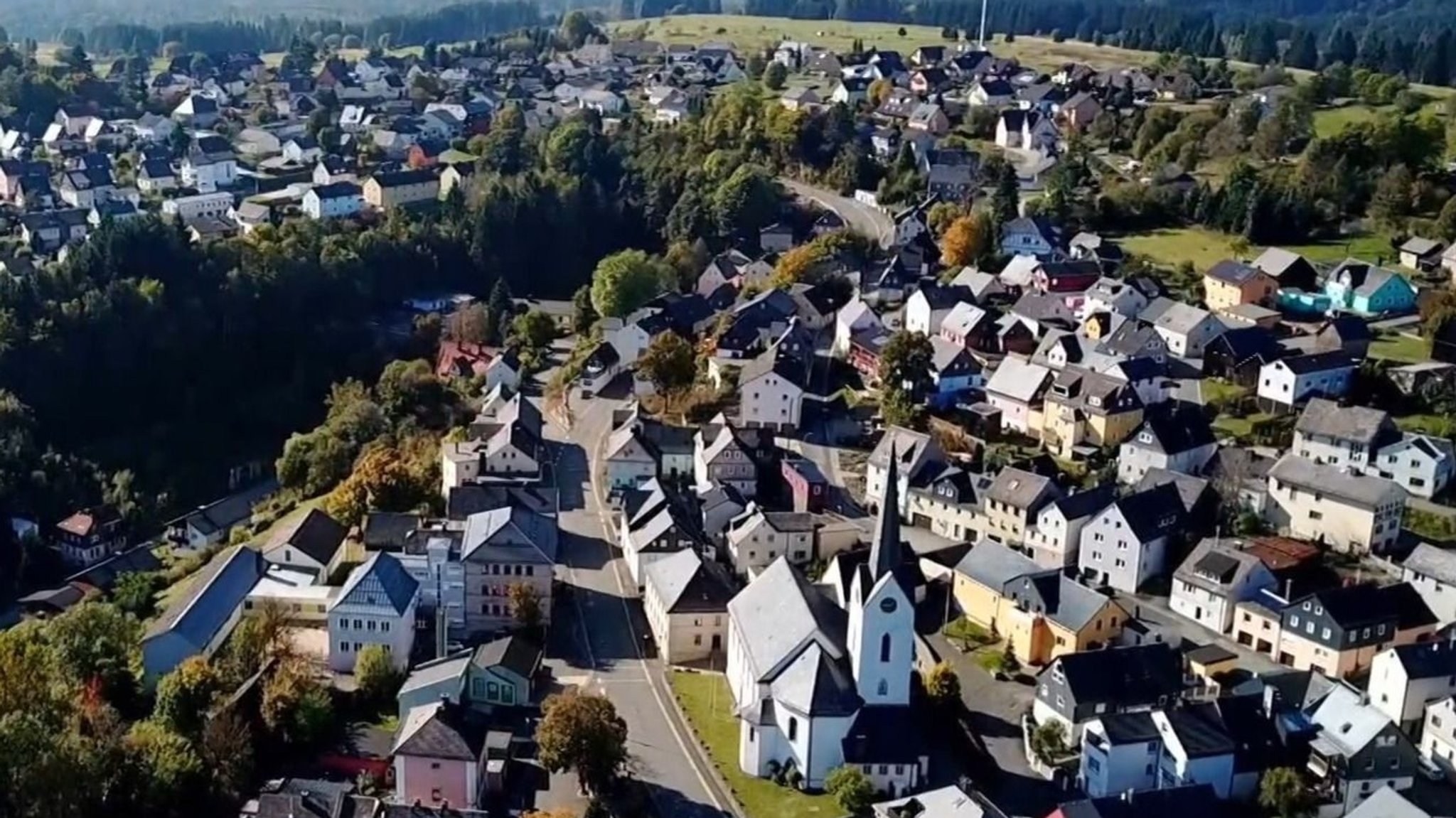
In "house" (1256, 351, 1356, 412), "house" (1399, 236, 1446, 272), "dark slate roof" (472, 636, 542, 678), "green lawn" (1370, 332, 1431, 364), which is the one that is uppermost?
"house" (1399, 236, 1446, 272)

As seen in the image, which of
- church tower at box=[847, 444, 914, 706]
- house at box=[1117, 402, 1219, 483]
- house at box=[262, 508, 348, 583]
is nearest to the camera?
church tower at box=[847, 444, 914, 706]

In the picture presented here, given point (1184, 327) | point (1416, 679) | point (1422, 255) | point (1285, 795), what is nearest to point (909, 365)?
point (1184, 327)

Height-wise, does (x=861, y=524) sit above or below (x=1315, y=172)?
below

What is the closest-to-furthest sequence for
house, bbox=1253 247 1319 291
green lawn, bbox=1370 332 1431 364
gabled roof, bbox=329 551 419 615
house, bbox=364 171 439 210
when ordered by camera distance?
gabled roof, bbox=329 551 419 615, green lawn, bbox=1370 332 1431 364, house, bbox=1253 247 1319 291, house, bbox=364 171 439 210

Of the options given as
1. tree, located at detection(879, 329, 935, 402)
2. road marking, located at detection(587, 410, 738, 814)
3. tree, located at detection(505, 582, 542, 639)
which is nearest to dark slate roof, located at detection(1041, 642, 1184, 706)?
road marking, located at detection(587, 410, 738, 814)

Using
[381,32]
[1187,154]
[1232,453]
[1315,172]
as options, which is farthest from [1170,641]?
[381,32]

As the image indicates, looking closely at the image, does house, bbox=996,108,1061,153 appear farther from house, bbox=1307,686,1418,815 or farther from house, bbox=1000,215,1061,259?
house, bbox=1307,686,1418,815

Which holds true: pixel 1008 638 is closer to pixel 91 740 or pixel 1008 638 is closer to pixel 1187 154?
pixel 91 740

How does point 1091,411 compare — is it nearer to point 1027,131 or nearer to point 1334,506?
point 1334,506

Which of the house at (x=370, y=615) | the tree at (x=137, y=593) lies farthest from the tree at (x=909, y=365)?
the tree at (x=137, y=593)
